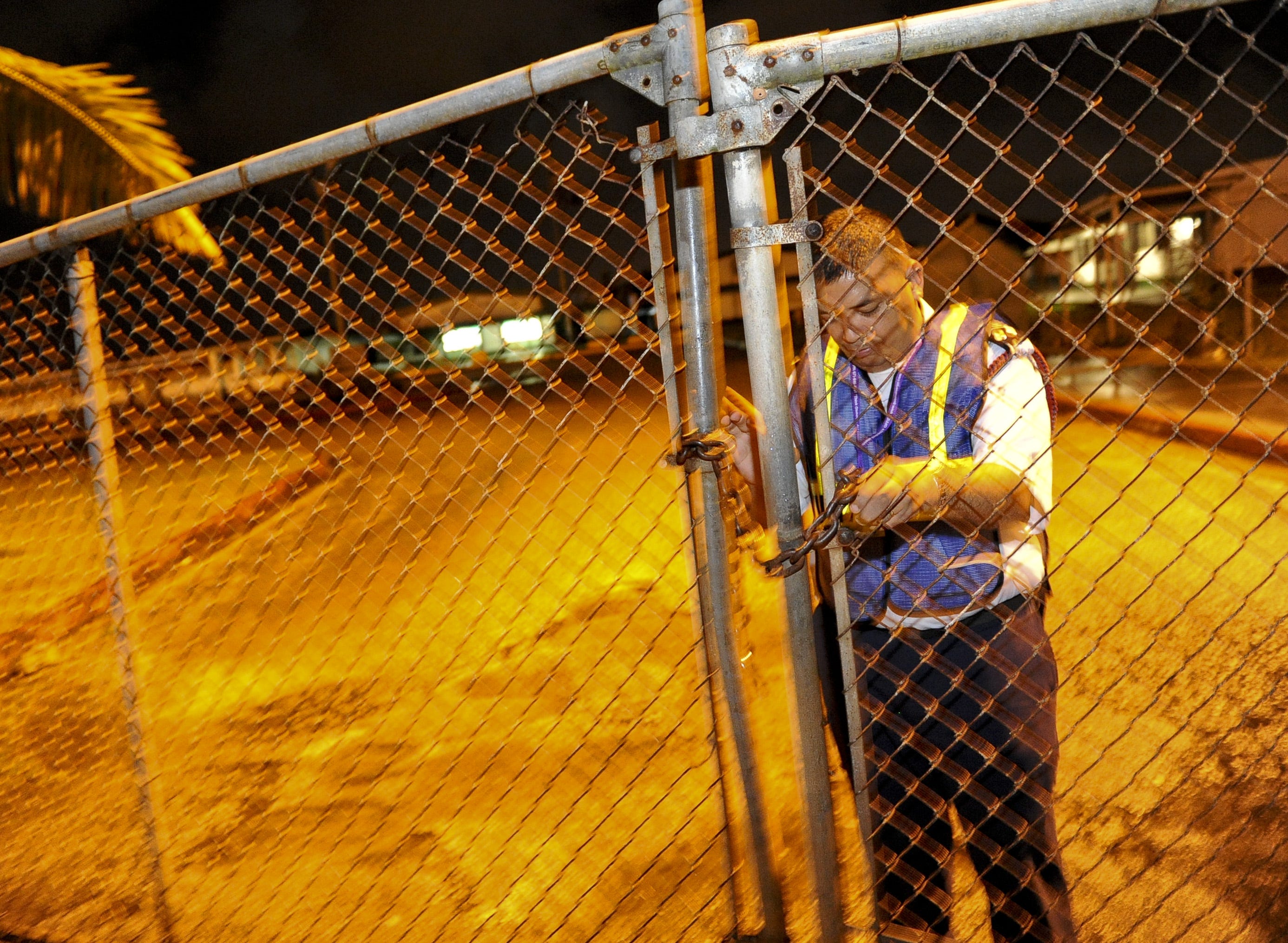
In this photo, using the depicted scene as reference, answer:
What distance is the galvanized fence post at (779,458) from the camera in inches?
71.1

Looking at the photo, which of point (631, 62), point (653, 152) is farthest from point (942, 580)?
point (631, 62)

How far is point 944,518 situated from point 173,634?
6204 mm

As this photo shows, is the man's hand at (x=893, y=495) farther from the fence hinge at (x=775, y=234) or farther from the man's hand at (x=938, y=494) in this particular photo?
the fence hinge at (x=775, y=234)

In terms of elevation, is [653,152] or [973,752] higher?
[653,152]

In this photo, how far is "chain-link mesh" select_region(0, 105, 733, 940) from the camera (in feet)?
7.72

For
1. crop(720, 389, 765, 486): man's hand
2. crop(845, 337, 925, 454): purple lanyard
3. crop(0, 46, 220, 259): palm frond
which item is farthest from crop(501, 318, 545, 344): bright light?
crop(0, 46, 220, 259): palm frond

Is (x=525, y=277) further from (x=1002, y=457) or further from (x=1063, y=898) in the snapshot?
(x=1063, y=898)

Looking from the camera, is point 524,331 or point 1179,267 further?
point 1179,267

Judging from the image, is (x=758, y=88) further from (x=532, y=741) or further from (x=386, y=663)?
(x=386, y=663)

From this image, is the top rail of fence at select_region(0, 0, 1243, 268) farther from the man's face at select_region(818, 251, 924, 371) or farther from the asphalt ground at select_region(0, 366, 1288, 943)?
the asphalt ground at select_region(0, 366, 1288, 943)

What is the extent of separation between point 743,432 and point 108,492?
1.93m

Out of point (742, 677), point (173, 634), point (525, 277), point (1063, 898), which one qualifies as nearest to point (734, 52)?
point (525, 277)

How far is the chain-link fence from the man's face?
2 centimetres

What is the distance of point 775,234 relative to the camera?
71.7 inches
